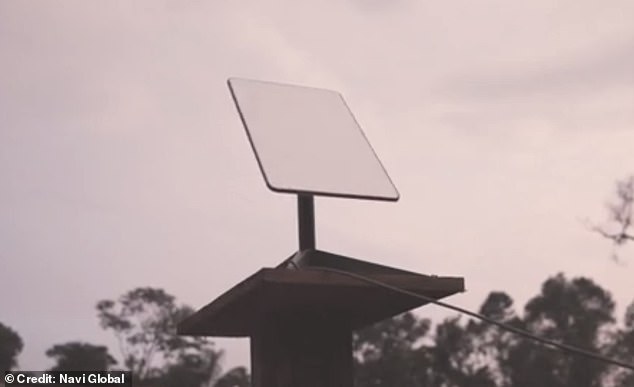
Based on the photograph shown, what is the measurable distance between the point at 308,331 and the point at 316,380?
0.28 ft

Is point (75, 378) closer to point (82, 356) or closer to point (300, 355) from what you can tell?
point (300, 355)

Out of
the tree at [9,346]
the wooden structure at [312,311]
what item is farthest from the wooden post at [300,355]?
the tree at [9,346]

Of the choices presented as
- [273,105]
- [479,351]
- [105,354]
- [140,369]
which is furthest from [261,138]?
[479,351]

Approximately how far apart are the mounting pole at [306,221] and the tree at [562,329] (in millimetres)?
14870

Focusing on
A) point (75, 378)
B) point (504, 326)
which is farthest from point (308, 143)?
point (75, 378)

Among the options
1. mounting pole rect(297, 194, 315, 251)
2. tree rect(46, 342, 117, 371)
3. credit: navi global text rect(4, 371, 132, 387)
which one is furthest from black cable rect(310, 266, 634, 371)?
tree rect(46, 342, 117, 371)

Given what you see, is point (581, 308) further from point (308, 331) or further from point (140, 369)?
point (308, 331)

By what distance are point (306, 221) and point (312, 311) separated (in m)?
0.16

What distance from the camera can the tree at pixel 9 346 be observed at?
10.6 metres

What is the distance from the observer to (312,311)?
1590 millimetres

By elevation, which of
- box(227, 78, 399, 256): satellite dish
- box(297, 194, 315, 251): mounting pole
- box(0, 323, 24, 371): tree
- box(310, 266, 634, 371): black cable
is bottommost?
box(310, 266, 634, 371): black cable

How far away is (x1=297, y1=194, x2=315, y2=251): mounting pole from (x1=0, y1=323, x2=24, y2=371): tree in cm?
945

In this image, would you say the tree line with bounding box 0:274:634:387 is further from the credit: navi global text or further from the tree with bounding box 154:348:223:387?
the credit: navi global text

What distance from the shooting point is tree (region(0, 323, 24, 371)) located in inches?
416
